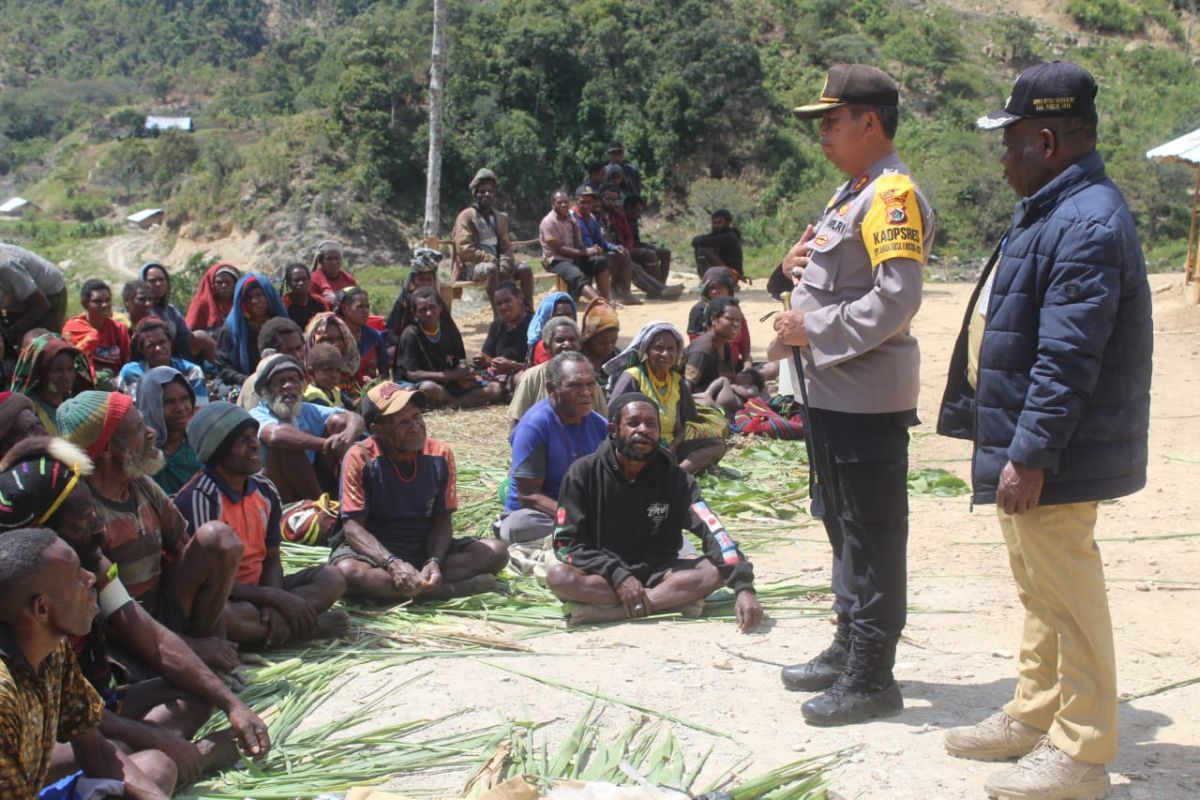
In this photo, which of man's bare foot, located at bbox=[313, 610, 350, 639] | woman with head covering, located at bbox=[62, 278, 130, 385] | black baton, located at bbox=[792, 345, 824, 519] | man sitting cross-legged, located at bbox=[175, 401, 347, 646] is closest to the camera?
black baton, located at bbox=[792, 345, 824, 519]

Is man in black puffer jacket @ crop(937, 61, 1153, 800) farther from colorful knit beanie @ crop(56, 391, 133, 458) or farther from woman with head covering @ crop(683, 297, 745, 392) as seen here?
woman with head covering @ crop(683, 297, 745, 392)

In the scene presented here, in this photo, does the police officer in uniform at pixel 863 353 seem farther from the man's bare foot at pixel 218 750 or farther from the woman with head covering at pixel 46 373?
the woman with head covering at pixel 46 373

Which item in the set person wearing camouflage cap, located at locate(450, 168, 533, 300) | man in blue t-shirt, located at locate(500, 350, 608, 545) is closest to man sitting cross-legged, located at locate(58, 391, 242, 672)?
man in blue t-shirt, located at locate(500, 350, 608, 545)

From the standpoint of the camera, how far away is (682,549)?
5.21 metres

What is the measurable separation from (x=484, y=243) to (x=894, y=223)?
30.4ft

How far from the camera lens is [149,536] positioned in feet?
13.3

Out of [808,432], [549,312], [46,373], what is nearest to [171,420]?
[46,373]

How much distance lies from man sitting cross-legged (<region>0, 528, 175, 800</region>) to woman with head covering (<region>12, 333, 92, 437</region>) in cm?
292

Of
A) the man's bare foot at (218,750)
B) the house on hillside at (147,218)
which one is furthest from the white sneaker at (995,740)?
the house on hillside at (147,218)

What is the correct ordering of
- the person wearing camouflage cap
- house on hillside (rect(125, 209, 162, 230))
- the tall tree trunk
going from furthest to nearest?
house on hillside (rect(125, 209, 162, 230))
the tall tree trunk
the person wearing camouflage cap

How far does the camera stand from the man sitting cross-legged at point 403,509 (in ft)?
17.0

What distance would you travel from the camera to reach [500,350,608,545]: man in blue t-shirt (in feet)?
18.9

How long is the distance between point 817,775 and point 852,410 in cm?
110

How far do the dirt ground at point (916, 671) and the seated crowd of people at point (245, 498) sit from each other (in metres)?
0.42
